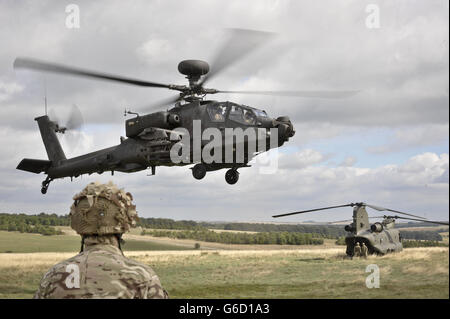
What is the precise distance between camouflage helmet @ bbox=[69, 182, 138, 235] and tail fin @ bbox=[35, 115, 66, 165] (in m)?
19.5

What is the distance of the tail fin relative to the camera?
896 inches

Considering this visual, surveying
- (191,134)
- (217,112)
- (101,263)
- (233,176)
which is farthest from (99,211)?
(233,176)

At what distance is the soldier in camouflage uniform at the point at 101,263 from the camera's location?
11.7 ft

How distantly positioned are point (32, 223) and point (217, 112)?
25.7 feet

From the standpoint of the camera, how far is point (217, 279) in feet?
62.6

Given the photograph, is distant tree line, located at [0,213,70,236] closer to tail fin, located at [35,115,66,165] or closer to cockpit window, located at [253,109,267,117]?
tail fin, located at [35,115,66,165]

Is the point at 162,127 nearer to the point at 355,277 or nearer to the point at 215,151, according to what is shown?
the point at 215,151

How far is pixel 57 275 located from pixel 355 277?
57.5ft

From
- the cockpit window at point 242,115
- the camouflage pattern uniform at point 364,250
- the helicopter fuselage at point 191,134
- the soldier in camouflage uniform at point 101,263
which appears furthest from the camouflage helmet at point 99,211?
the camouflage pattern uniform at point 364,250

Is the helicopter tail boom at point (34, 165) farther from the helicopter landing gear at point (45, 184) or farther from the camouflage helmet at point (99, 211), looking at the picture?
the camouflage helmet at point (99, 211)

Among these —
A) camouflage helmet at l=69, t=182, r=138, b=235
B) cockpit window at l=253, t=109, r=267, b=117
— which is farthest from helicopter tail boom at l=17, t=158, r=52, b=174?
camouflage helmet at l=69, t=182, r=138, b=235

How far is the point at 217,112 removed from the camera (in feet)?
56.9

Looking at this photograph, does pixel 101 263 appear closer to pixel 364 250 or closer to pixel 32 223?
pixel 32 223
